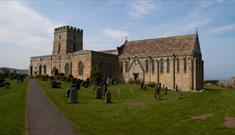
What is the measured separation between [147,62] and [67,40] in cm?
2280

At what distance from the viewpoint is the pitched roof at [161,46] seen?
158ft

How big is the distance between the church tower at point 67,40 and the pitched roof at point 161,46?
570 inches

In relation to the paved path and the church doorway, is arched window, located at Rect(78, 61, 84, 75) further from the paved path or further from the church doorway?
the paved path

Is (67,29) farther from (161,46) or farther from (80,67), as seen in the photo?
(161,46)

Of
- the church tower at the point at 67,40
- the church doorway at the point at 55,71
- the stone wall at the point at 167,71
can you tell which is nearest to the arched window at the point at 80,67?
the church doorway at the point at 55,71

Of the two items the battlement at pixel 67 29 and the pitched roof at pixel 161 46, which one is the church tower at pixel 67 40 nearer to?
the battlement at pixel 67 29

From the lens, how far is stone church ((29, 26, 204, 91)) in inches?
1834

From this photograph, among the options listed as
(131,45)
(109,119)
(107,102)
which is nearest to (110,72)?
(131,45)

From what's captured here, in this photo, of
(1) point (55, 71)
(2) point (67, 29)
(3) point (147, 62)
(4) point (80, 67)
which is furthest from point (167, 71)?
(2) point (67, 29)

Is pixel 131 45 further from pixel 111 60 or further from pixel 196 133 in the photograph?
pixel 196 133

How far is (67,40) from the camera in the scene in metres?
65.7

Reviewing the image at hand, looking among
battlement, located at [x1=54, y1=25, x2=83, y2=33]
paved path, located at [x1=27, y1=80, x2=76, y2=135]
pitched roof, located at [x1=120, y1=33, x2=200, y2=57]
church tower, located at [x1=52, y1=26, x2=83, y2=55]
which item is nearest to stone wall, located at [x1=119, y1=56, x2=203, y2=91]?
pitched roof, located at [x1=120, y1=33, x2=200, y2=57]

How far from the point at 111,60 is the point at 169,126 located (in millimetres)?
42730

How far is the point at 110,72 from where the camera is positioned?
5519 centimetres
